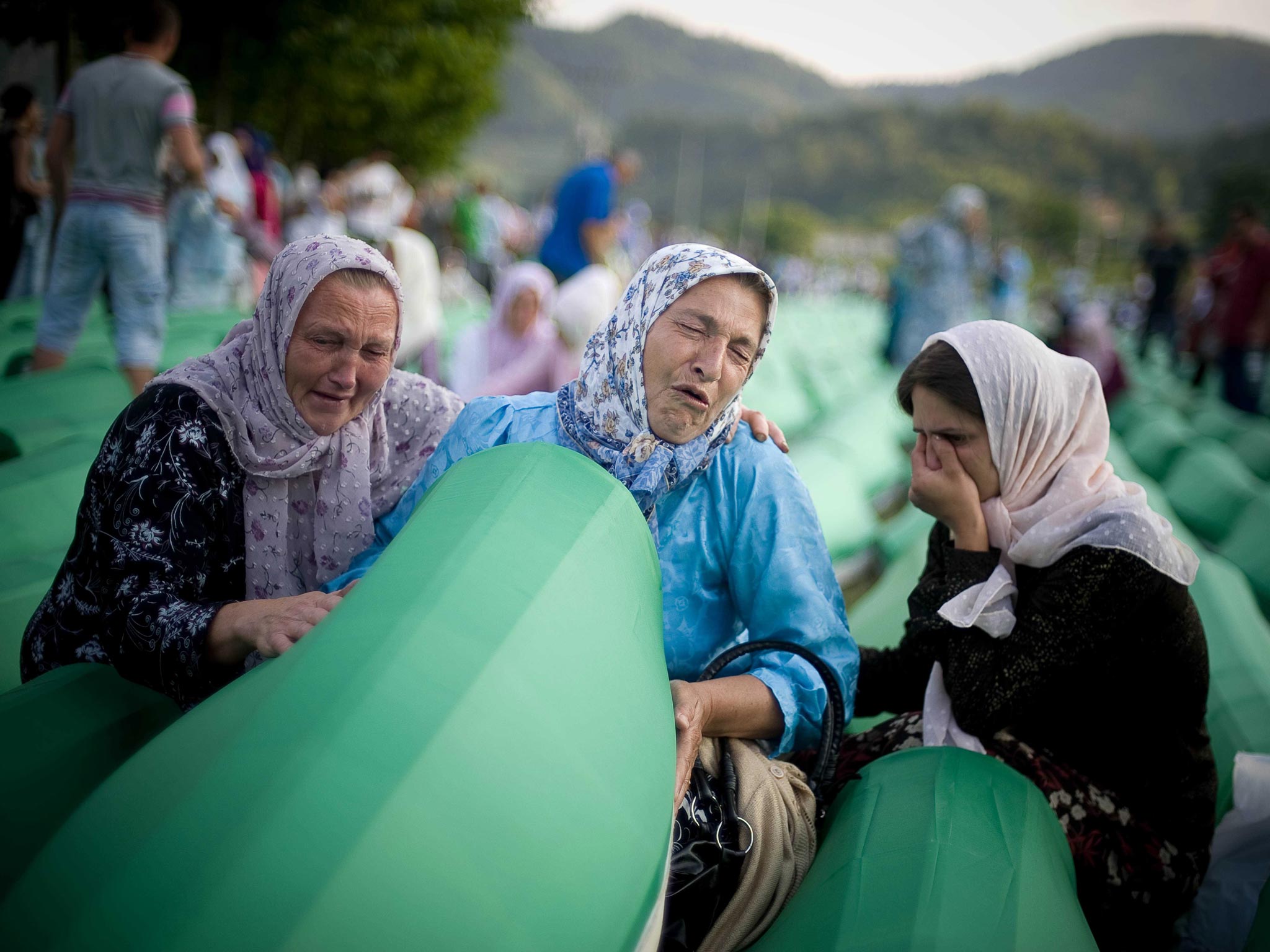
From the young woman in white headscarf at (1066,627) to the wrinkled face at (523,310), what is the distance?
3.59 m

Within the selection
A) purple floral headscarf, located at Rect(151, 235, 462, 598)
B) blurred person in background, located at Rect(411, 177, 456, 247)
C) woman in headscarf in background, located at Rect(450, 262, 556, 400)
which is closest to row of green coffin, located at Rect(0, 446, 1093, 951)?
purple floral headscarf, located at Rect(151, 235, 462, 598)

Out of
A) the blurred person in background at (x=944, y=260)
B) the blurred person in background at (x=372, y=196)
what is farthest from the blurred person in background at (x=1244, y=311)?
the blurred person in background at (x=372, y=196)

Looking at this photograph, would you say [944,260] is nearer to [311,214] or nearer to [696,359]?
[311,214]

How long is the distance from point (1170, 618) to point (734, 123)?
137008mm

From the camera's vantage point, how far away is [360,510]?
1960 millimetres

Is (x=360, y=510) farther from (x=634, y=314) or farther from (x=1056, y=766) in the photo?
(x=1056, y=766)

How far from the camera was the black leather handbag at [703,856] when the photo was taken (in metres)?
1.51

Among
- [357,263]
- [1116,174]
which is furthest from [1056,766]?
[1116,174]

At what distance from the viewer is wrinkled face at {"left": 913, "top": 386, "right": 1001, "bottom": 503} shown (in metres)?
1.92

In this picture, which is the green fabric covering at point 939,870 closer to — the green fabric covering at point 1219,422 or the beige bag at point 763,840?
the beige bag at point 763,840

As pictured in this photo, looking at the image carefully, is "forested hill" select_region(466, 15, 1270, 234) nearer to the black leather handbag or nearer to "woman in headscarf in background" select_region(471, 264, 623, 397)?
"woman in headscarf in background" select_region(471, 264, 623, 397)

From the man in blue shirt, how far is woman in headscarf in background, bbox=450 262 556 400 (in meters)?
0.26

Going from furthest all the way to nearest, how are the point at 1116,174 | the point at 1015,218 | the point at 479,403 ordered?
the point at 1116,174 < the point at 1015,218 < the point at 479,403

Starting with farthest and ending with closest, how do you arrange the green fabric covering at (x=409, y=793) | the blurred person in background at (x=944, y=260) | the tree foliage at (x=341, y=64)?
the tree foliage at (x=341, y=64), the blurred person in background at (x=944, y=260), the green fabric covering at (x=409, y=793)
